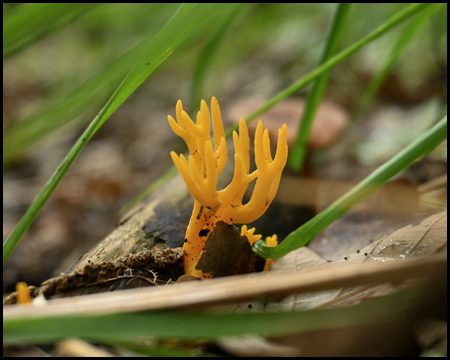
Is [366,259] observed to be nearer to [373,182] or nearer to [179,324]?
[373,182]

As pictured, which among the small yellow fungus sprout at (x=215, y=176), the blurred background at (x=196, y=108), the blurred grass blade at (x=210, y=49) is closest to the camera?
the small yellow fungus sprout at (x=215, y=176)

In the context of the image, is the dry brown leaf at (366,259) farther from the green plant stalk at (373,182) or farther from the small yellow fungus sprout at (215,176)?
the small yellow fungus sprout at (215,176)

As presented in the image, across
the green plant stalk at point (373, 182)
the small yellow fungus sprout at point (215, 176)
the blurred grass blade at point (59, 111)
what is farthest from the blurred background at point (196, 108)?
the green plant stalk at point (373, 182)

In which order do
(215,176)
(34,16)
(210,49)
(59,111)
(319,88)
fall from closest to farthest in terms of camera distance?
(34,16) → (215,176) → (59,111) → (319,88) → (210,49)

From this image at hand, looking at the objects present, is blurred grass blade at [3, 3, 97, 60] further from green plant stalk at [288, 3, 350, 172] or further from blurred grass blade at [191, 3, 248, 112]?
green plant stalk at [288, 3, 350, 172]

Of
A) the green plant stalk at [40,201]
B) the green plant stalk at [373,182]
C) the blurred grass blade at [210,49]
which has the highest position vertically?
the blurred grass blade at [210,49]

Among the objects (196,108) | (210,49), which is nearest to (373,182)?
(210,49)

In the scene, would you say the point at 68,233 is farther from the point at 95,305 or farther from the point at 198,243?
the point at 95,305
